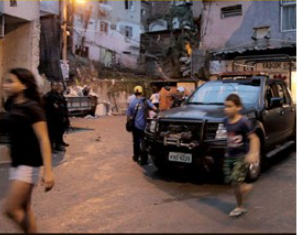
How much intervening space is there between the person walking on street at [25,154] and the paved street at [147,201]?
951 mm

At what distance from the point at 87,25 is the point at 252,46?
21.5 metres

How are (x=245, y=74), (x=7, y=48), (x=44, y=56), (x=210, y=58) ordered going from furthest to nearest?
(x=210, y=58) → (x=44, y=56) → (x=7, y=48) → (x=245, y=74)

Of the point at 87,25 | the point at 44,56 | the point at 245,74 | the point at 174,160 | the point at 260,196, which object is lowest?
the point at 260,196

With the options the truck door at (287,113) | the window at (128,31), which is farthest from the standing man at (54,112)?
the window at (128,31)

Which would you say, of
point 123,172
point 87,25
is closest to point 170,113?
point 123,172

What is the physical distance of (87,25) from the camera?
3678cm

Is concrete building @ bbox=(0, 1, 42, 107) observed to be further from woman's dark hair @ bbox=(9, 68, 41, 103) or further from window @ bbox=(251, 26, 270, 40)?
window @ bbox=(251, 26, 270, 40)

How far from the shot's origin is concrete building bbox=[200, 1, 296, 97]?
59.0 feet

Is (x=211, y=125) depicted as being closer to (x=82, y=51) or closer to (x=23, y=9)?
(x=23, y=9)

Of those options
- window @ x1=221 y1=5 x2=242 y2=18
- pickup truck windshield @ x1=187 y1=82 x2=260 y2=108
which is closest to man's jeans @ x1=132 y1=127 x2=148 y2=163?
pickup truck windshield @ x1=187 y1=82 x2=260 y2=108

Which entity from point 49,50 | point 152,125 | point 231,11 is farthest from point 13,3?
point 231,11

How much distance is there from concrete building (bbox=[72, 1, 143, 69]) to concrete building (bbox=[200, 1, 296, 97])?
1571 centimetres

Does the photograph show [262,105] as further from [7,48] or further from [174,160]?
[7,48]

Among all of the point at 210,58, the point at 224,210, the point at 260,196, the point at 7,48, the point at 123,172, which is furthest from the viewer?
the point at 210,58
